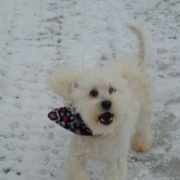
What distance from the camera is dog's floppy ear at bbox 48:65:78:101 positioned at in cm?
263

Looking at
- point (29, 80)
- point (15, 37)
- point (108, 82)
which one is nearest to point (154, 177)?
point (108, 82)

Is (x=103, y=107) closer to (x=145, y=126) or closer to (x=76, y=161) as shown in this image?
(x=76, y=161)

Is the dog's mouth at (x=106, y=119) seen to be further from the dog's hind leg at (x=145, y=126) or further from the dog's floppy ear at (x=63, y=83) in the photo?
the dog's hind leg at (x=145, y=126)

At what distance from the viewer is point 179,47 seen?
17.4 feet

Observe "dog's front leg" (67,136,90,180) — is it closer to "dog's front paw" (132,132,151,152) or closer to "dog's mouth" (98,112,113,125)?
"dog's mouth" (98,112,113,125)

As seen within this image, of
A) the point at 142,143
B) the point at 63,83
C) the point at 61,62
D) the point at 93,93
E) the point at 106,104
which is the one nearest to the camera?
the point at 106,104

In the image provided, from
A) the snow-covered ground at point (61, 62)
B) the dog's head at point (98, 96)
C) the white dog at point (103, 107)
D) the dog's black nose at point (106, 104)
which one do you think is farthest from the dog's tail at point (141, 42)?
the dog's black nose at point (106, 104)

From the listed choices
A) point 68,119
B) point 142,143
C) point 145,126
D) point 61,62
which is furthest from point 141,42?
point 61,62

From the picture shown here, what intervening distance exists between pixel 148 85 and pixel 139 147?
80 centimetres

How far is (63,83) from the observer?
2.63 m

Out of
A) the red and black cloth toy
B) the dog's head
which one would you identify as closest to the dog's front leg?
the red and black cloth toy

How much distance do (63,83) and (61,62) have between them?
2.30 m

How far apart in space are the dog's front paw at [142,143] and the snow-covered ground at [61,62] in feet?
0.21

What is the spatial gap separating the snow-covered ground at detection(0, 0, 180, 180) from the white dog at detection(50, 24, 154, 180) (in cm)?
59
